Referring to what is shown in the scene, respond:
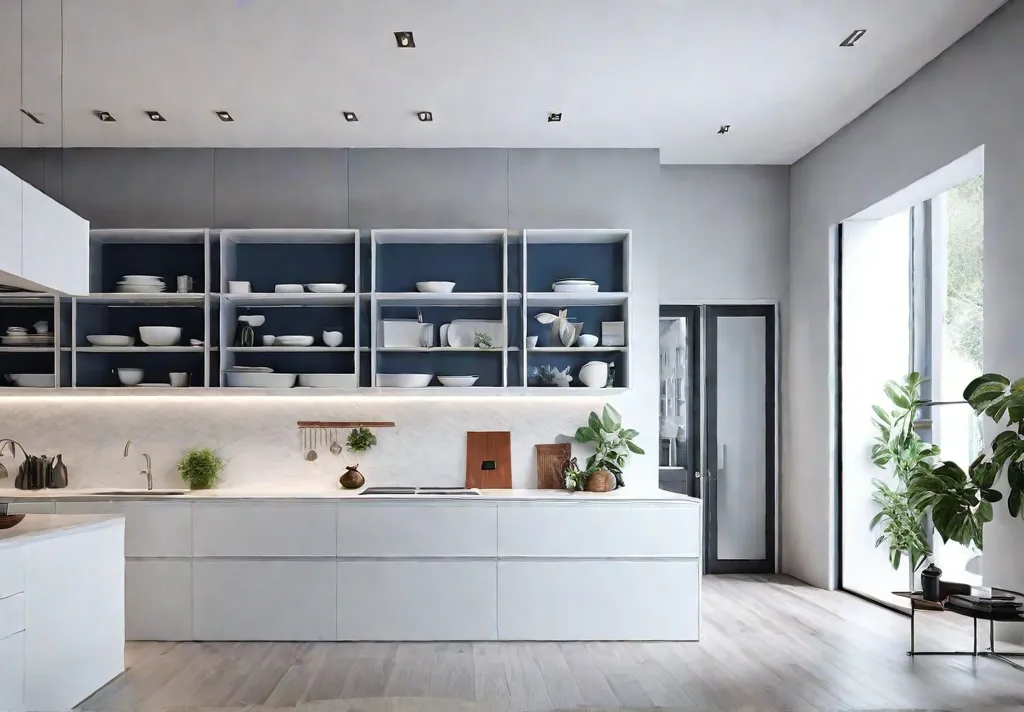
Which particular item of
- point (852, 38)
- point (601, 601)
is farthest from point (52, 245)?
point (852, 38)

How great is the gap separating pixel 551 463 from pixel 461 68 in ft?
8.69

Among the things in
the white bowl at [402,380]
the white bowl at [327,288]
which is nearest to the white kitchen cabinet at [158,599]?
the white bowl at [402,380]

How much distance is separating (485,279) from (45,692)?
3574mm

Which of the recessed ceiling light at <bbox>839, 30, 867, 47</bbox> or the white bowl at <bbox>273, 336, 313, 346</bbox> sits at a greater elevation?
the recessed ceiling light at <bbox>839, 30, 867, 47</bbox>

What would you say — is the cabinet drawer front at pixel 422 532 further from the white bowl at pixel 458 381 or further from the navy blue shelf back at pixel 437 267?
the navy blue shelf back at pixel 437 267

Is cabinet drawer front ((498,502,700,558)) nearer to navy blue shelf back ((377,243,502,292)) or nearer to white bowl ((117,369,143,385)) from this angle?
navy blue shelf back ((377,243,502,292))

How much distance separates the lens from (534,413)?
19.8ft

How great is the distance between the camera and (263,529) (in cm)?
518

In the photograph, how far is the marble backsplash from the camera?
19.6ft

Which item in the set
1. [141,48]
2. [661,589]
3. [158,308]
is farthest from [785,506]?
[141,48]

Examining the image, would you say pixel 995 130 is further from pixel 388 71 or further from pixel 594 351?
pixel 388 71

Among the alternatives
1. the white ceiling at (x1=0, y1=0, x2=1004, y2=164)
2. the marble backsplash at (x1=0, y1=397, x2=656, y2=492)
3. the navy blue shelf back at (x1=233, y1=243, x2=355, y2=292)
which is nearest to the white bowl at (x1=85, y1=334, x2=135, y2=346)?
the marble backsplash at (x1=0, y1=397, x2=656, y2=492)

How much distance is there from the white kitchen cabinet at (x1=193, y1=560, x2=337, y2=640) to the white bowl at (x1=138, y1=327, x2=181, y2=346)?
1.46m

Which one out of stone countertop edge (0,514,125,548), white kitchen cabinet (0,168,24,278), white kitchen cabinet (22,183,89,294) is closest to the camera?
white kitchen cabinet (0,168,24,278)
